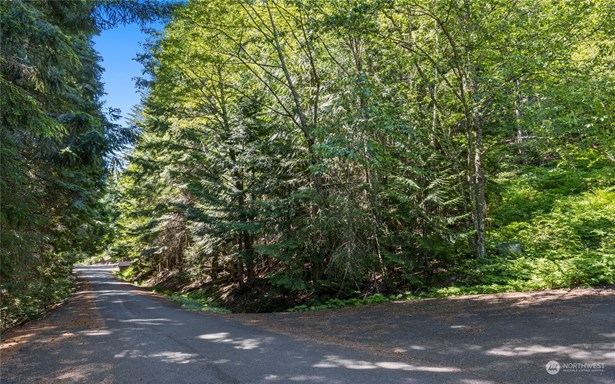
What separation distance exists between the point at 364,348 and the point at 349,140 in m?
4.52

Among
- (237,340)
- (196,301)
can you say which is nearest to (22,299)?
(196,301)

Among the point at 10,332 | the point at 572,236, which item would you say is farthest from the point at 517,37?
the point at 10,332

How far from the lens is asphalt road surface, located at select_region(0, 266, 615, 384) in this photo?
4.04 meters

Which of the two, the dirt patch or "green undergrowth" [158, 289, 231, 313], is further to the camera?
"green undergrowth" [158, 289, 231, 313]

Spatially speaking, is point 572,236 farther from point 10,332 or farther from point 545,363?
point 10,332

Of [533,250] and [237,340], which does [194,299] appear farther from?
[533,250]

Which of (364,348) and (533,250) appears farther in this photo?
(533,250)

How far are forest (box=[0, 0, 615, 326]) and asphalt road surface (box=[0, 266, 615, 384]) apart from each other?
2024mm

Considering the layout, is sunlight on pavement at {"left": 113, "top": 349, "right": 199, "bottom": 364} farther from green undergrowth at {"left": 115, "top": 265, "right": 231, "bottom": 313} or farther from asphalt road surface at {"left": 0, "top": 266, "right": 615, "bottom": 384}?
green undergrowth at {"left": 115, "top": 265, "right": 231, "bottom": 313}

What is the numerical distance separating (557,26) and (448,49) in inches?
94.3

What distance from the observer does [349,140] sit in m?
7.96

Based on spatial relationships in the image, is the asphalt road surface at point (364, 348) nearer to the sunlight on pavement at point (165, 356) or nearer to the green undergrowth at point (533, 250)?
the sunlight on pavement at point (165, 356)

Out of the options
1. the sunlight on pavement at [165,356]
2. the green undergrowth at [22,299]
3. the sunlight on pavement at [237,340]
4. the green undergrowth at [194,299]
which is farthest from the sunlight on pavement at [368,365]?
the green undergrowth at [22,299]

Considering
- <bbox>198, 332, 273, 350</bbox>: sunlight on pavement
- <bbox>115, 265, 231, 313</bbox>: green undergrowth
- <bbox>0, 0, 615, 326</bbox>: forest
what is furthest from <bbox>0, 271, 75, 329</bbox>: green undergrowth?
<bbox>198, 332, 273, 350</bbox>: sunlight on pavement
